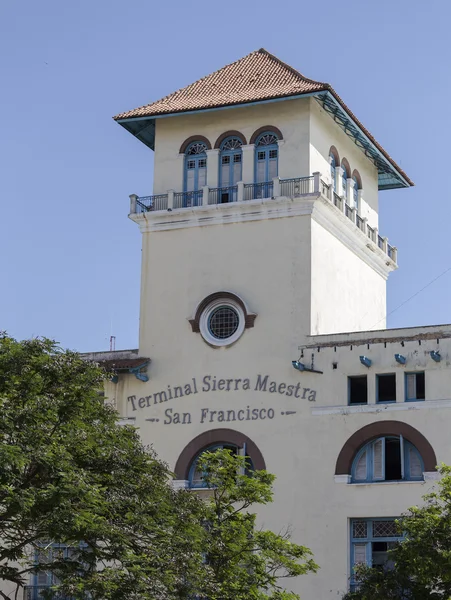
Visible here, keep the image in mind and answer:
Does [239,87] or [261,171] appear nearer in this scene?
[261,171]

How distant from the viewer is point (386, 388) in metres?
37.9

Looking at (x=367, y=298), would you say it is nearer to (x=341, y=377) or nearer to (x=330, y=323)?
(x=330, y=323)

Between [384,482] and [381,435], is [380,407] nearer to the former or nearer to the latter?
[381,435]

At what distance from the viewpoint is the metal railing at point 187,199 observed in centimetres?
4284

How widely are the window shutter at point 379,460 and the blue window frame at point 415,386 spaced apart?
1542 millimetres

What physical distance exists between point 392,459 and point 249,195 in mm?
10237

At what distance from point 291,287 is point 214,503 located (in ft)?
31.8

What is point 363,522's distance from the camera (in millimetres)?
37156

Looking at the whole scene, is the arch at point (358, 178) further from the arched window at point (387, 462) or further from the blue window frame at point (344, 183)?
the arched window at point (387, 462)

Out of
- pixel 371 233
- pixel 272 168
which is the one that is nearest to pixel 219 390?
pixel 272 168

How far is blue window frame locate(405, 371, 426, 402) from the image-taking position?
123 feet

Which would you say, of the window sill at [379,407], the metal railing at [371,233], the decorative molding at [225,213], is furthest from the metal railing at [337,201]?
the window sill at [379,407]

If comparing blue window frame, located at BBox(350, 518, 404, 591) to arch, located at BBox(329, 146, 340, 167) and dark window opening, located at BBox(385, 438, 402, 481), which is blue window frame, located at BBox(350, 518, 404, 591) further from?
arch, located at BBox(329, 146, 340, 167)

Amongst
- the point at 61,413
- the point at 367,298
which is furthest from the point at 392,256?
the point at 61,413
